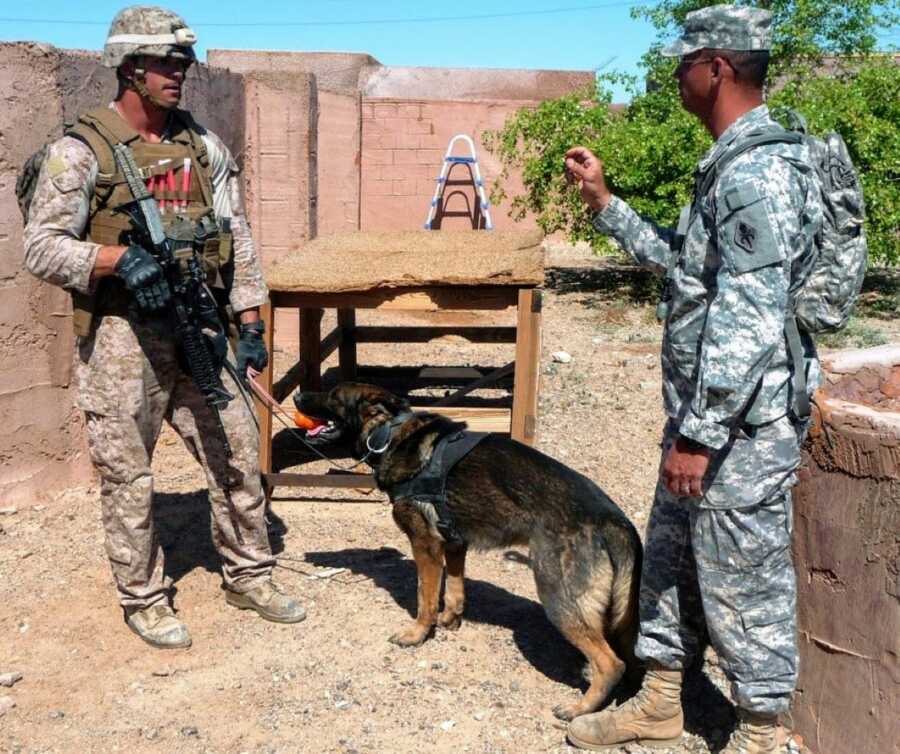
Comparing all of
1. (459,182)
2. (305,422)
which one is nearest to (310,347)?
(305,422)

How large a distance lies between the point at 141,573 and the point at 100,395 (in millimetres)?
692

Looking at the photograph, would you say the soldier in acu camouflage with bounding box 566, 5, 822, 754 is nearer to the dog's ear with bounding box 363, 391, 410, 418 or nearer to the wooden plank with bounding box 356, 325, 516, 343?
the dog's ear with bounding box 363, 391, 410, 418

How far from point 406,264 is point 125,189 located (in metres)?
1.76

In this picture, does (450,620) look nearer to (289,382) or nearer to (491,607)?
(491,607)

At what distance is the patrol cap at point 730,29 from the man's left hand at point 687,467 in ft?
3.18

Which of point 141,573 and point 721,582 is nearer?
point 721,582

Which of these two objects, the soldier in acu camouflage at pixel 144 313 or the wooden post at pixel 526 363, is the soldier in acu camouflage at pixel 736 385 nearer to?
Result: the soldier in acu camouflage at pixel 144 313

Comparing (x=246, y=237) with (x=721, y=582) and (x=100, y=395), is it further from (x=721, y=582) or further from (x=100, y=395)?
(x=721, y=582)

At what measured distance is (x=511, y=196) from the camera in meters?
13.8

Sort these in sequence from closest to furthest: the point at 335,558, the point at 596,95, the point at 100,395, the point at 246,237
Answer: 1. the point at 100,395
2. the point at 246,237
3. the point at 335,558
4. the point at 596,95

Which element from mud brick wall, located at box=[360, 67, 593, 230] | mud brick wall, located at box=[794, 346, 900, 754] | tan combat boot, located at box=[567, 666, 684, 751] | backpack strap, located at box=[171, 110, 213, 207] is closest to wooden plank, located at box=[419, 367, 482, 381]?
backpack strap, located at box=[171, 110, 213, 207]

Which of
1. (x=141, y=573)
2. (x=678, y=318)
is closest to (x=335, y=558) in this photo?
(x=141, y=573)

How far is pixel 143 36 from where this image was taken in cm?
321

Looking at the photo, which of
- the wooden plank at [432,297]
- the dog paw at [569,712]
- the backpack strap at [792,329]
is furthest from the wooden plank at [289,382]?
the backpack strap at [792,329]
